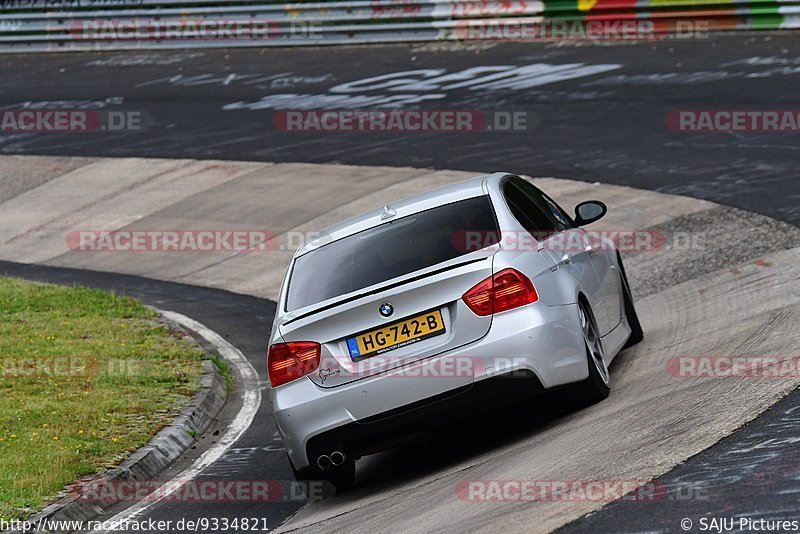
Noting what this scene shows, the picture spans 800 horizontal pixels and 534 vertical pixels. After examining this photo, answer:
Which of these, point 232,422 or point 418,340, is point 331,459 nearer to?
point 418,340

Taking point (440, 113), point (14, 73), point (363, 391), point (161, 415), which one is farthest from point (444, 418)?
point (14, 73)

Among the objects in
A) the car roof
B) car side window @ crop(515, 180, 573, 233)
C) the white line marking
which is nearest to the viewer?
the white line marking

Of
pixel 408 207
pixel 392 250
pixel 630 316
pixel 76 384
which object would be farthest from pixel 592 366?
pixel 76 384

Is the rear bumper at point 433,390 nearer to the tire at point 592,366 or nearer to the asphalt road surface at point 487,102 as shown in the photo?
the tire at point 592,366

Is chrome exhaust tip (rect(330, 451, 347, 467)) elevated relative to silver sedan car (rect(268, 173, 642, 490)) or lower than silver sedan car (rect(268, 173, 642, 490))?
lower

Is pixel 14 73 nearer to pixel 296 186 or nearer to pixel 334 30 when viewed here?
pixel 334 30

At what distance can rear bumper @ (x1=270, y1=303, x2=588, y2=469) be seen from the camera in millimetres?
7234

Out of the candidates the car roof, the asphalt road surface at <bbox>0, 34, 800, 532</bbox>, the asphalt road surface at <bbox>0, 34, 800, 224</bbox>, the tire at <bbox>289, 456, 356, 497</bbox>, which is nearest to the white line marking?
the asphalt road surface at <bbox>0, 34, 800, 532</bbox>

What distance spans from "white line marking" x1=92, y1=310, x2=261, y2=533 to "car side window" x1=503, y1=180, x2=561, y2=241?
107 inches

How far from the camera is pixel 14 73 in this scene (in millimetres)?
29672

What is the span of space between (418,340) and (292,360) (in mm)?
748

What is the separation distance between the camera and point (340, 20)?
2673 cm

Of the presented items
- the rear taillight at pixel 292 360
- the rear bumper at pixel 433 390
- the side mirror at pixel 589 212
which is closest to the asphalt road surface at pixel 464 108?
the rear bumper at pixel 433 390

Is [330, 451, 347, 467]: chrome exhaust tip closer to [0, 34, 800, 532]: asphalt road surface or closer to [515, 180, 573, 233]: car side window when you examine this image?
[0, 34, 800, 532]: asphalt road surface
